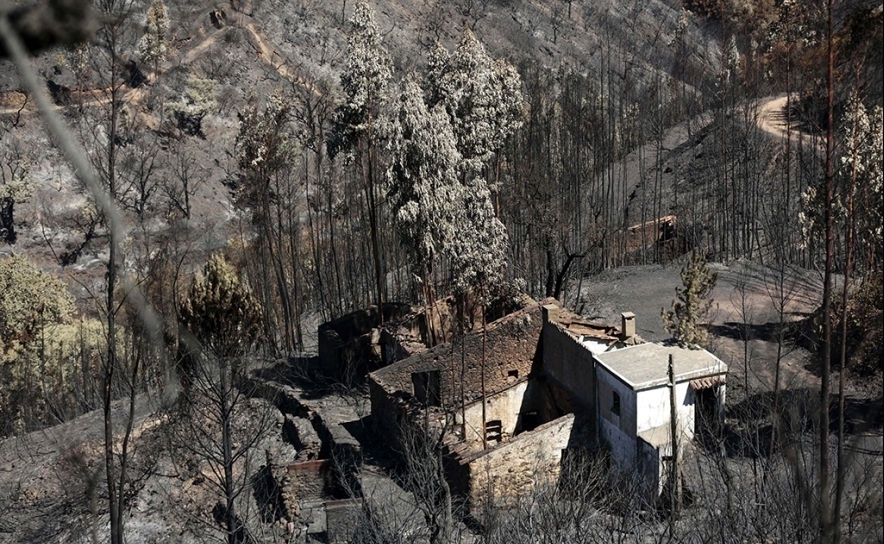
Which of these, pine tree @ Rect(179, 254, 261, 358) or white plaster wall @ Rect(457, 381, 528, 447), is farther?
white plaster wall @ Rect(457, 381, 528, 447)

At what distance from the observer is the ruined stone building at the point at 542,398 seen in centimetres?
2198

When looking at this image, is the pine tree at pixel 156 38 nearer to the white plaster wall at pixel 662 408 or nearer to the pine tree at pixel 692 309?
the pine tree at pixel 692 309

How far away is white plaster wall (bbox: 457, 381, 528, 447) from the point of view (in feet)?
88.0

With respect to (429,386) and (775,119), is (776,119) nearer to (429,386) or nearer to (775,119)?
(775,119)

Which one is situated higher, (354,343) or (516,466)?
(354,343)

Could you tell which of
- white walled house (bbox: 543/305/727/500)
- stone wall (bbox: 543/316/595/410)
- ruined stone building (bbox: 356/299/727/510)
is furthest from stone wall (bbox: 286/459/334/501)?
white walled house (bbox: 543/305/727/500)

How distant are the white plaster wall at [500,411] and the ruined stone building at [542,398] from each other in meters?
0.03

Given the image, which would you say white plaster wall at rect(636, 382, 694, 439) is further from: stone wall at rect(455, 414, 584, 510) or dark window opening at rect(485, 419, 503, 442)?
dark window opening at rect(485, 419, 503, 442)

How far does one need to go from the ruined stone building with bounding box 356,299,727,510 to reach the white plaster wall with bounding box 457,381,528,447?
1.0 inches

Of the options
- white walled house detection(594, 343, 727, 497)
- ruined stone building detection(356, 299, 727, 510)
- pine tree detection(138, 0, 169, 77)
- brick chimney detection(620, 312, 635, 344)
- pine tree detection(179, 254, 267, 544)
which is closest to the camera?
white walled house detection(594, 343, 727, 497)

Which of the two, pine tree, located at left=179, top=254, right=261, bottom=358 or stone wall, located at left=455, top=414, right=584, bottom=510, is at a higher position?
pine tree, located at left=179, top=254, right=261, bottom=358

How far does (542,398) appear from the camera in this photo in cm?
2733

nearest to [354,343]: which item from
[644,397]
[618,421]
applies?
[618,421]

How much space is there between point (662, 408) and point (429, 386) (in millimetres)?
6990
